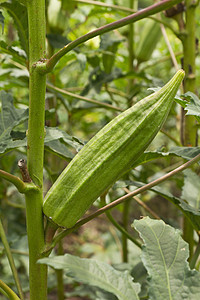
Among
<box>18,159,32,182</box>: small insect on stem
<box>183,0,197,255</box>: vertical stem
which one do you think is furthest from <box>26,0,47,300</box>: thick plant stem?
<box>183,0,197,255</box>: vertical stem

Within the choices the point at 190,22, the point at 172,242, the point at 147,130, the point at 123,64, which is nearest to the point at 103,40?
the point at 190,22

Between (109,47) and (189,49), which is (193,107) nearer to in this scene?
(189,49)

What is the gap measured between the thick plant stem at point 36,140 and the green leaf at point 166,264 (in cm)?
15

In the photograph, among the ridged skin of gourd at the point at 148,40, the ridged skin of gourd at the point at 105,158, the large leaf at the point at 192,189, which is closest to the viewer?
the ridged skin of gourd at the point at 105,158

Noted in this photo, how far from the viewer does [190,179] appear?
77cm

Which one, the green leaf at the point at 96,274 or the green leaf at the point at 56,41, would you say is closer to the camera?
the green leaf at the point at 96,274

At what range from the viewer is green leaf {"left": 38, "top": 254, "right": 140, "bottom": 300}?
424mm

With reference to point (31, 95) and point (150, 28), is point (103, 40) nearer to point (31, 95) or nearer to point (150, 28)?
point (150, 28)

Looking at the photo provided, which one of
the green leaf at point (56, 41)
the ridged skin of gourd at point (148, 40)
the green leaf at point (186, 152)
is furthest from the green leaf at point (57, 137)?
the ridged skin of gourd at point (148, 40)

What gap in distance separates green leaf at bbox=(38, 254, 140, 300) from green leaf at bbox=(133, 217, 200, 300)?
36 mm

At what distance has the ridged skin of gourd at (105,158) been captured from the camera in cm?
53

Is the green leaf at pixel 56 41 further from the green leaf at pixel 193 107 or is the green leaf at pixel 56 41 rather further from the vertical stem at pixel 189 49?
the green leaf at pixel 193 107

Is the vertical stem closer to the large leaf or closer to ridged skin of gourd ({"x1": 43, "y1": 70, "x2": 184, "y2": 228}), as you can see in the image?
the large leaf

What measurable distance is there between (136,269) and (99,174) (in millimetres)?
412
